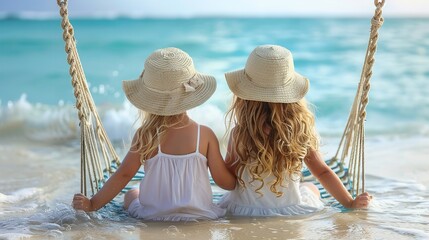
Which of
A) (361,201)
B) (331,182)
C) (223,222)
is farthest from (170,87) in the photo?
(361,201)

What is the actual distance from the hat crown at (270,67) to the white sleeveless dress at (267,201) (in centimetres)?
32

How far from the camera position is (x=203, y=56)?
9.32 meters

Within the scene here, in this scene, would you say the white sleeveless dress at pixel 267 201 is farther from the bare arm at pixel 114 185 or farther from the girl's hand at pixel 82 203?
the girl's hand at pixel 82 203

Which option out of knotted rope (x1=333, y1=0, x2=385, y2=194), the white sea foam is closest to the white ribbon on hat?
knotted rope (x1=333, y1=0, x2=385, y2=194)

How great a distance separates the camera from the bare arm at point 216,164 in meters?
2.23

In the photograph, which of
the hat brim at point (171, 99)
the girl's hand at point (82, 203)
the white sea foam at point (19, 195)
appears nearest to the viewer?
the hat brim at point (171, 99)

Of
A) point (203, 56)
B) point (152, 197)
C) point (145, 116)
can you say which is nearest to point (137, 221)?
point (152, 197)

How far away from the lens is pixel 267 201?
92.3 inches

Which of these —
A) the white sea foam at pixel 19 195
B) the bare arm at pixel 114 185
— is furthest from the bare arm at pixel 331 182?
the white sea foam at pixel 19 195

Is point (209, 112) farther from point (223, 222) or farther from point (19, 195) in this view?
point (223, 222)

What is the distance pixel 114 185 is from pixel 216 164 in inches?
13.8

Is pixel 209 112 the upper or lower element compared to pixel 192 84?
upper

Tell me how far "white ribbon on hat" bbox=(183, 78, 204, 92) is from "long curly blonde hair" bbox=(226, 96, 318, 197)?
0.55 ft

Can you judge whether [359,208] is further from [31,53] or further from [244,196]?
[31,53]
